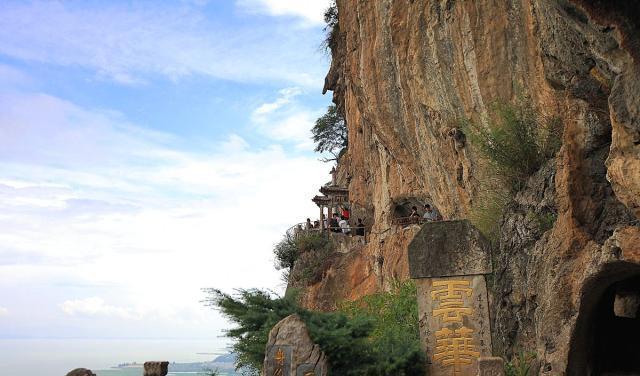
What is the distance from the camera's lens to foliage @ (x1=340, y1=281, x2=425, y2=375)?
876 cm

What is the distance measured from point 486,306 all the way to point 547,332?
1.52m

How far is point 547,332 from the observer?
7512 mm

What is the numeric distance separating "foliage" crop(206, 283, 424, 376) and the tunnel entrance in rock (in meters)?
2.38

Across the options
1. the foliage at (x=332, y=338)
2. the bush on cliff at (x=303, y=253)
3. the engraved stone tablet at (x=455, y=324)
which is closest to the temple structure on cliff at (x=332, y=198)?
the bush on cliff at (x=303, y=253)

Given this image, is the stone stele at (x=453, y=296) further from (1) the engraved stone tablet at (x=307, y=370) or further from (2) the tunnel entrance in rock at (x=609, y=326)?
(1) the engraved stone tablet at (x=307, y=370)

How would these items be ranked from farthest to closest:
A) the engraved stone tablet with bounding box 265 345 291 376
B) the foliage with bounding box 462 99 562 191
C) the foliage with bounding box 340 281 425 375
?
the foliage with bounding box 462 99 562 191
the foliage with bounding box 340 281 425 375
the engraved stone tablet with bounding box 265 345 291 376

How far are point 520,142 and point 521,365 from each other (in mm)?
3748

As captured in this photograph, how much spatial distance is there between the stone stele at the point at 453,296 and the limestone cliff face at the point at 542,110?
705 mm

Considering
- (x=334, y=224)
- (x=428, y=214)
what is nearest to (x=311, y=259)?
(x=334, y=224)

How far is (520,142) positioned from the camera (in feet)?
33.9

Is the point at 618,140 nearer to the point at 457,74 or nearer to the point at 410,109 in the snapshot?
the point at 457,74

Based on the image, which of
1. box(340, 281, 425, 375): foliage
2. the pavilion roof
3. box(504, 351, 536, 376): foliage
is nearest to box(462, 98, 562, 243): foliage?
box(340, 281, 425, 375): foliage

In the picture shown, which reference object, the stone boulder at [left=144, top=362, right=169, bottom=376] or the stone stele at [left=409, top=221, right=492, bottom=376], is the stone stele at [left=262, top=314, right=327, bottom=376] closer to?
the stone stele at [left=409, top=221, right=492, bottom=376]

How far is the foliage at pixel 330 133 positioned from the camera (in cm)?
3647
